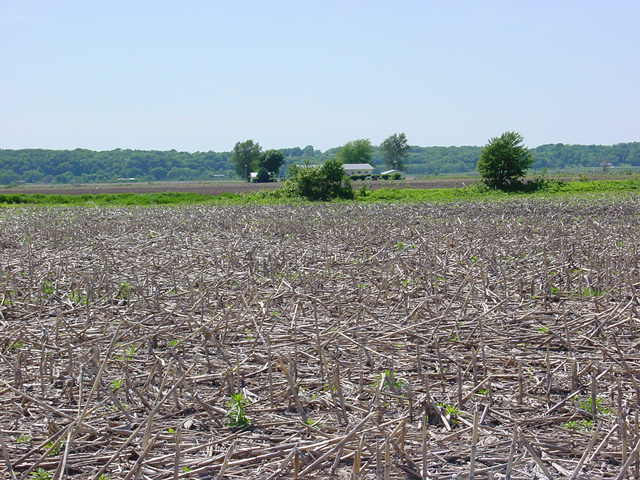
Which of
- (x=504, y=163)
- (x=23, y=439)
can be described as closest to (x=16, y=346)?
(x=23, y=439)

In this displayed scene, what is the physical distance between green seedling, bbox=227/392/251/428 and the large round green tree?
4811cm

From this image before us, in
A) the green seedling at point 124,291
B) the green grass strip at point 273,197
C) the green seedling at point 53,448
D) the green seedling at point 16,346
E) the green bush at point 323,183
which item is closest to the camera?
the green seedling at point 53,448

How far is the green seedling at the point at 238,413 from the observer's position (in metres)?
5.37

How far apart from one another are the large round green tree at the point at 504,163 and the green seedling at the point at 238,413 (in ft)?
158

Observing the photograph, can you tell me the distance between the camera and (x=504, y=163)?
170 ft

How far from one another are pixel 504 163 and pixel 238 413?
48.8 meters

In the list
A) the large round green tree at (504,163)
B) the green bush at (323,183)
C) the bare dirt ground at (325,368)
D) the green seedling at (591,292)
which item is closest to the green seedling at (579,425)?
the bare dirt ground at (325,368)

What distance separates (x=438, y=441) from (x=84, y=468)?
2323 millimetres

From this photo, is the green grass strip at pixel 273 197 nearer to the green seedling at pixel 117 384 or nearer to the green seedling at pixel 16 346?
the green seedling at pixel 16 346

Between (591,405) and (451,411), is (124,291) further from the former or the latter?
(591,405)

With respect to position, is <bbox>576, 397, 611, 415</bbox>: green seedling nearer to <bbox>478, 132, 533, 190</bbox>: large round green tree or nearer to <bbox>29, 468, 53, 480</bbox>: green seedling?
<bbox>29, 468, 53, 480</bbox>: green seedling

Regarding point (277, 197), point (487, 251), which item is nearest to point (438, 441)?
point (487, 251)

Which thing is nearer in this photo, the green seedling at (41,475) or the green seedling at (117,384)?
the green seedling at (41,475)

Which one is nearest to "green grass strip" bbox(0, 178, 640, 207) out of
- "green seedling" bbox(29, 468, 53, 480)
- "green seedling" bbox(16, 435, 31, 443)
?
"green seedling" bbox(16, 435, 31, 443)
